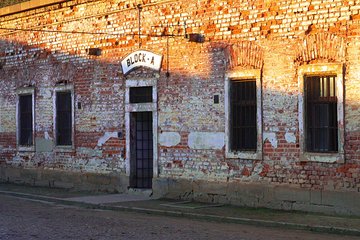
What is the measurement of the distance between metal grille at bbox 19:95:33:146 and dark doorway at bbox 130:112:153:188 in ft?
17.8

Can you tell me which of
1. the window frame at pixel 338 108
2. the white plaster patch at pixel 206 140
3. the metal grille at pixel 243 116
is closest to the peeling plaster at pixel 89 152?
the white plaster patch at pixel 206 140

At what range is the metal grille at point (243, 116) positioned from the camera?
16.6 meters

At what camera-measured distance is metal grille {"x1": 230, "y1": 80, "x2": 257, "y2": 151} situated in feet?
54.4

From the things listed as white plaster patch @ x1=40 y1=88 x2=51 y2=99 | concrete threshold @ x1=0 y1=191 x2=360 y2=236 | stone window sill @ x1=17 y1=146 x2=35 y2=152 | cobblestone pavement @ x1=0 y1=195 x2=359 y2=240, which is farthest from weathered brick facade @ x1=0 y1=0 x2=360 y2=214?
cobblestone pavement @ x1=0 y1=195 x2=359 y2=240

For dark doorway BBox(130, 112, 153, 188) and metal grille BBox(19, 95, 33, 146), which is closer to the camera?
dark doorway BBox(130, 112, 153, 188)

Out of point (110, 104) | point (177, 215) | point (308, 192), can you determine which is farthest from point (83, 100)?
point (308, 192)

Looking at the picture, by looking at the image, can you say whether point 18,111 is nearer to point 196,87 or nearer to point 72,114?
point 72,114

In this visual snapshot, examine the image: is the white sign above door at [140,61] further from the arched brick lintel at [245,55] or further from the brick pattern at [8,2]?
the brick pattern at [8,2]

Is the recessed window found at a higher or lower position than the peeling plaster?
higher

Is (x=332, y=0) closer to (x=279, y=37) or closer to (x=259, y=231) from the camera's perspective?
(x=279, y=37)

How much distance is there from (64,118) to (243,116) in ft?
24.7

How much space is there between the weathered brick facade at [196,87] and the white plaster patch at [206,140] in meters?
0.03

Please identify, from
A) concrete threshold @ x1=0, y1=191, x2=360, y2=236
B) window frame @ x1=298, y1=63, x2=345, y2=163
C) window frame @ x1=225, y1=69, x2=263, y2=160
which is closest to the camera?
concrete threshold @ x1=0, y1=191, x2=360, y2=236

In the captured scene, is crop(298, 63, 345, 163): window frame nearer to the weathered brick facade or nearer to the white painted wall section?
the weathered brick facade
